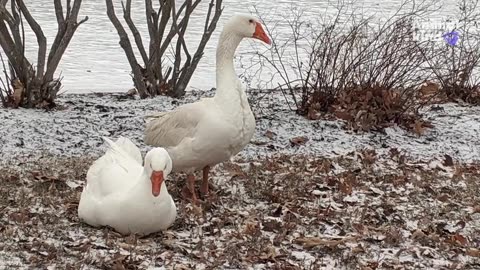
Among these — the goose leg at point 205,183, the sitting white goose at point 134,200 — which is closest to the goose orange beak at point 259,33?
the goose leg at point 205,183

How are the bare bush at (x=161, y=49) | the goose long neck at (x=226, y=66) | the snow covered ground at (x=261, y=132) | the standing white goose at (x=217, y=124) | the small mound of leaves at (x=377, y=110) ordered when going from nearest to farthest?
the standing white goose at (x=217, y=124)
the goose long neck at (x=226, y=66)
the snow covered ground at (x=261, y=132)
the small mound of leaves at (x=377, y=110)
the bare bush at (x=161, y=49)

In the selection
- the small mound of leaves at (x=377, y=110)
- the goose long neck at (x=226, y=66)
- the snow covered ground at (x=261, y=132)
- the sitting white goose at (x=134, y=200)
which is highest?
the goose long neck at (x=226, y=66)

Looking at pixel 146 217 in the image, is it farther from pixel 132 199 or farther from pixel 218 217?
pixel 218 217

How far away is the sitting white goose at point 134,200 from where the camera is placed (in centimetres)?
484

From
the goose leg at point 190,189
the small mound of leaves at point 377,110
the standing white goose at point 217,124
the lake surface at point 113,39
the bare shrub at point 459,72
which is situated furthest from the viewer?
the lake surface at point 113,39

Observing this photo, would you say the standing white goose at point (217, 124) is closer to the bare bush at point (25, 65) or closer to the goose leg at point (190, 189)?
the goose leg at point (190, 189)

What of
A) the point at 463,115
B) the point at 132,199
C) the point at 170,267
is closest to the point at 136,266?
the point at 170,267

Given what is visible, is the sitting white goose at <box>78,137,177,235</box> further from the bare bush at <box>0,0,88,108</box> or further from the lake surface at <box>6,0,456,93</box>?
the lake surface at <box>6,0,456,93</box>

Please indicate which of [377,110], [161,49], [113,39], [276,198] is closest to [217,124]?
[276,198]

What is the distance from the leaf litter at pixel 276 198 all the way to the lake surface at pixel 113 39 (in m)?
1.63

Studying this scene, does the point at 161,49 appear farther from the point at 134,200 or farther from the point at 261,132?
the point at 134,200

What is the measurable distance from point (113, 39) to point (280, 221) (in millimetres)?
7833

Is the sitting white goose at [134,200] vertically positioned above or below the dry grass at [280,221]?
above

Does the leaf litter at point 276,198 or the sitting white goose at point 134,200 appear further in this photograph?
the sitting white goose at point 134,200
